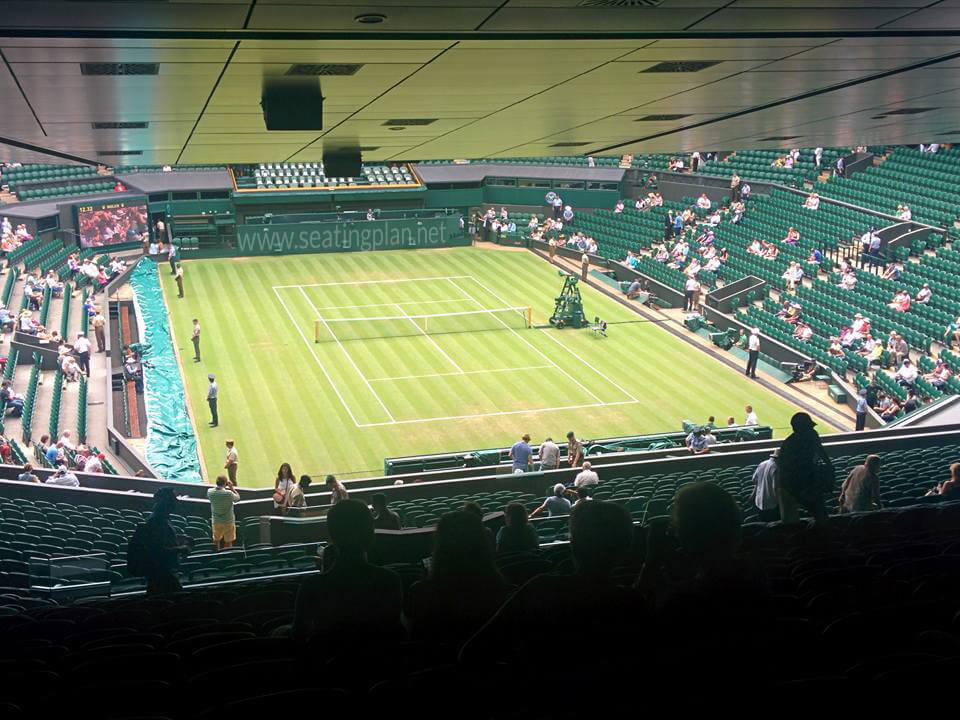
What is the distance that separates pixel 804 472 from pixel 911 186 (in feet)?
104

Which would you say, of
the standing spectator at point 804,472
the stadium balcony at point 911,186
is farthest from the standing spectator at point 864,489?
the stadium balcony at point 911,186

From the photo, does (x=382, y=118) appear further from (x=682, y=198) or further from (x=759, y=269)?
(x=682, y=198)

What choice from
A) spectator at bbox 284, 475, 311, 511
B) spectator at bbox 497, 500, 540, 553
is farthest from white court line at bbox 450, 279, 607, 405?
spectator at bbox 497, 500, 540, 553

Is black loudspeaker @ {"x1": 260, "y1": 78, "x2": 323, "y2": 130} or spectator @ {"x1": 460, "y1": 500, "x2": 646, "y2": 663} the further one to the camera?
black loudspeaker @ {"x1": 260, "y1": 78, "x2": 323, "y2": 130}

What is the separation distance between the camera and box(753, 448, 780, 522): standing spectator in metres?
→ 9.87

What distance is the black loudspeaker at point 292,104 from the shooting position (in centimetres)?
700

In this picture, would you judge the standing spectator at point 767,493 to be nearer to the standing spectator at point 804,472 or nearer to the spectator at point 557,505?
the standing spectator at point 804,472

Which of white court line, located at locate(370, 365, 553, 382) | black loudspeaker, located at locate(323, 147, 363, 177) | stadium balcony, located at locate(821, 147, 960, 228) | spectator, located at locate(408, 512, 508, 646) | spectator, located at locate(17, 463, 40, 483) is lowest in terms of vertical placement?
spectator, located at locate(17, 463, 40, 483)

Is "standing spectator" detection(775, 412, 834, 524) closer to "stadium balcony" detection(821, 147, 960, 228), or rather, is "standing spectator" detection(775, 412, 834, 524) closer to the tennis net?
the tennis net

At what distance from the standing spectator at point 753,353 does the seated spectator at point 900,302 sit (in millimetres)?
4075

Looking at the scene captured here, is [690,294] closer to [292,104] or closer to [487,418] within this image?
[487,418]

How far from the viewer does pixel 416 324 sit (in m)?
36.0

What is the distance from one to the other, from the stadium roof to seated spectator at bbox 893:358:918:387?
16.9 metres

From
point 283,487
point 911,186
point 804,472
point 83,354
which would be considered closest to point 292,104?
point 804,472
